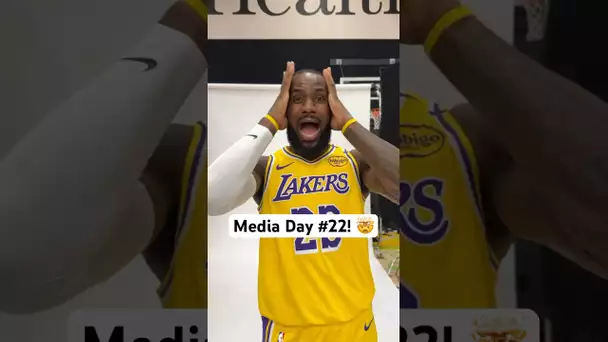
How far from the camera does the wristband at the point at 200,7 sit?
1090 mm

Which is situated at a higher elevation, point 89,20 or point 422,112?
point 89,20

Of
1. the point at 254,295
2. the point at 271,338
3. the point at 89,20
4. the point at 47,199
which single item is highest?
the point at 89,20

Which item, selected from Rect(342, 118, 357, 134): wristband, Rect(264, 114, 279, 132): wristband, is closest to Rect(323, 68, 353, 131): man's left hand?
Rect(342, 118, 357, 134): wristband

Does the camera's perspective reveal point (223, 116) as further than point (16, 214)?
Yes

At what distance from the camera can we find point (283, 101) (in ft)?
3.88

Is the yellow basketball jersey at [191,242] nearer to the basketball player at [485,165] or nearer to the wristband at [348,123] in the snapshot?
the wristband at [348,123]

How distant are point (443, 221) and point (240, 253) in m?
0.48

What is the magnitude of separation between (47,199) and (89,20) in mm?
A: 406

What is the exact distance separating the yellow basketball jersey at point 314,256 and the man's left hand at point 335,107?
7cm

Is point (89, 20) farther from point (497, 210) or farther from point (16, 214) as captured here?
point (497, 210)

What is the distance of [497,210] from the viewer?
3.57 feet

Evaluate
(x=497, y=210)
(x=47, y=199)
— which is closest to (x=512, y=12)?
(x=497, y=210)

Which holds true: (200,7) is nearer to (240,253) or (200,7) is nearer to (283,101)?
(283,101)

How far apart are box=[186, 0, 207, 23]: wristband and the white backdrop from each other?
16cm
